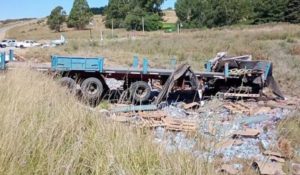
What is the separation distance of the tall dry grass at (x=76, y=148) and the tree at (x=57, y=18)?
10235cm

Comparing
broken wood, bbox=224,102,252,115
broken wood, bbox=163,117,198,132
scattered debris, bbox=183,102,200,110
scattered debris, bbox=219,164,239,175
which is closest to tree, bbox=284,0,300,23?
broken wood, bbox=224,102,252,115

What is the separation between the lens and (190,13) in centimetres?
9794

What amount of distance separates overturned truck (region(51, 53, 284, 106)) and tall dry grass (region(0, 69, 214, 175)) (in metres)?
6.26

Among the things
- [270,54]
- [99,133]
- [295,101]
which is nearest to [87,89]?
[295,101]

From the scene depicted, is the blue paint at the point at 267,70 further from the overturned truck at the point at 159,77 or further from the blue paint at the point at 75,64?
the blue paint at the point at 75,64

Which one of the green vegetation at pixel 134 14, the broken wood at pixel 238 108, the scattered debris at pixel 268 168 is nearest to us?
the scattered debris at pixel 268 168

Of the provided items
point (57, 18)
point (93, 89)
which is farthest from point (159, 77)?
point (57, 18)

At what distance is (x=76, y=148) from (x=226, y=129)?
1560 mm

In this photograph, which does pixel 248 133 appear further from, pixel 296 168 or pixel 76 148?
pixel 76 148

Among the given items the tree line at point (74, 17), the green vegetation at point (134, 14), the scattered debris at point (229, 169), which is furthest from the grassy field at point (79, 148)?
the tree line at point (74, 17)

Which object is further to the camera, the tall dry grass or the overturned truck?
the overturned truck

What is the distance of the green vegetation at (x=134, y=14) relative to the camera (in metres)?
95.3

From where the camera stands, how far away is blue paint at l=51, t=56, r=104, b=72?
12.1 m

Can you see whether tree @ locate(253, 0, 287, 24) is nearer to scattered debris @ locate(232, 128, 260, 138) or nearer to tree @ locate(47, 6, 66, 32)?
tree @ locate(47, 6, 66, 32)
